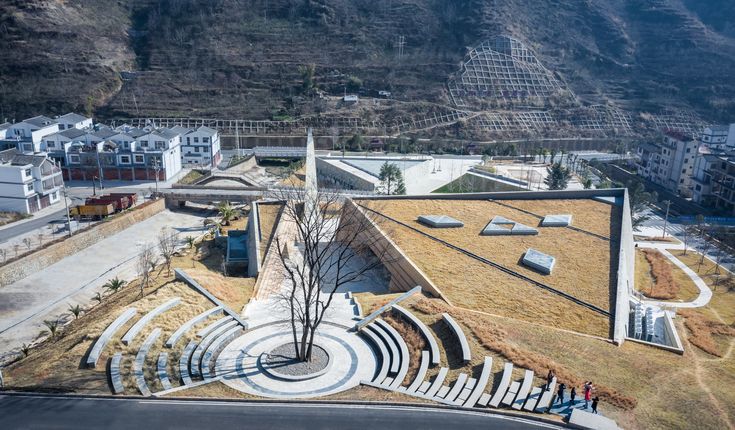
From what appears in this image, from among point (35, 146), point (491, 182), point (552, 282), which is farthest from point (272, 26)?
point (552, 282)

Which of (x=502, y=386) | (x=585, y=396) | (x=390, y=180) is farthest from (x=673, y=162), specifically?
(x=502, y=386)

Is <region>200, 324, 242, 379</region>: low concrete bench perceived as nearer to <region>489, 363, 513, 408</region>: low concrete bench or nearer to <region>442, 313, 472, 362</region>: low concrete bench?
<region>442, 313, 472, 362</region>: low concrete bench

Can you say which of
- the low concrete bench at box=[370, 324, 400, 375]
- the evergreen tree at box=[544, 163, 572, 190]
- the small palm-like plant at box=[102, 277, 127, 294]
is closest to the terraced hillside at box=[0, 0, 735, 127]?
the evergreen tree at box=[544, 163, 572, 190]

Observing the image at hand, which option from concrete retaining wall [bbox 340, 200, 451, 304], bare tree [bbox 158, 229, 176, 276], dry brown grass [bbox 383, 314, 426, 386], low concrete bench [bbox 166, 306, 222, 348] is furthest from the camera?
bare tree [bbox 158, 229, 176, 276]

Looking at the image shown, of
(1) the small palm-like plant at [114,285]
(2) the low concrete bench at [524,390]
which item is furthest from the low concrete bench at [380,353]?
(1) the small palm-like plant at [114,285]

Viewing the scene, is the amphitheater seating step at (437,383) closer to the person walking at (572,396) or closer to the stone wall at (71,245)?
the person walking at (572,396)

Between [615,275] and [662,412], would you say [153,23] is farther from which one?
[662,412]
